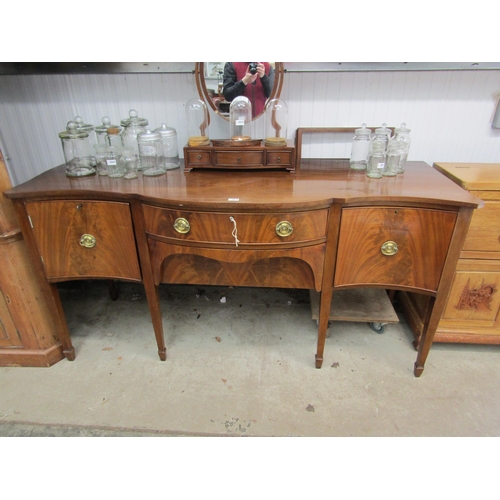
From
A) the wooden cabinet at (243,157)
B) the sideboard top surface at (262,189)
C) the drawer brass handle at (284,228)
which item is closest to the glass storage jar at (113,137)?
the sideboard top surface at (262,189)

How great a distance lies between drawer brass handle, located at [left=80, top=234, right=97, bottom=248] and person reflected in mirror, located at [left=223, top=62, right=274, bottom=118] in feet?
2.99

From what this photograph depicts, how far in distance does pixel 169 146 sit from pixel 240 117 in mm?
377

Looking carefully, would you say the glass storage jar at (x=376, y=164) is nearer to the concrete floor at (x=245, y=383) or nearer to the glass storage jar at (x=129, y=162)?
the concrete floor at (x=245, y=383)

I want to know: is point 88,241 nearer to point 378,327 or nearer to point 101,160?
point 101,160

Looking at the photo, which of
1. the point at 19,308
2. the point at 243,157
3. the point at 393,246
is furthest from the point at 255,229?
the point at 19,308

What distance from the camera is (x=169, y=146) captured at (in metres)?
1.66

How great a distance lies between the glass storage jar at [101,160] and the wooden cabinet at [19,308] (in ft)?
1.13

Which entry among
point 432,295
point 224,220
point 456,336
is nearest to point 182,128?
point 224,220

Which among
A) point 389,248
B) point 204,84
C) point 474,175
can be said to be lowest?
point 389,248

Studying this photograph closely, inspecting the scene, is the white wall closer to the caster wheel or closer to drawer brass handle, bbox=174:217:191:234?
drawer brass handle, bbox=174:217:191:234

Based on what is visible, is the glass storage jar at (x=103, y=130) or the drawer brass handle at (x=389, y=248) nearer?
the drawer brass handle at (x=389, y=248)

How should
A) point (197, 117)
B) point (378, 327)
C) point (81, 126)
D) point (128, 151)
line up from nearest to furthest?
point (128, 151)
point (81, 126)
point (197, 117)
point (378, 327)

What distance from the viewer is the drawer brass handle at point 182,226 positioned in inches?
48.1

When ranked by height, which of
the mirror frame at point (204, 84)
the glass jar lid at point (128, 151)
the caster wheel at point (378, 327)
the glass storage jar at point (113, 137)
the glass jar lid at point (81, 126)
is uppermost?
the mirror frame at point (204, 84)
